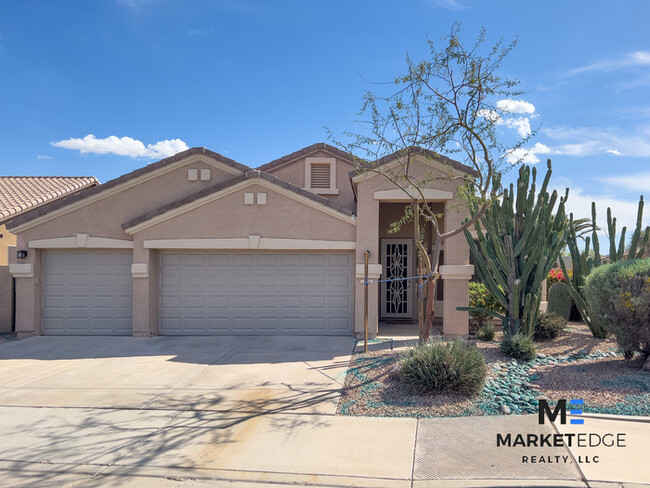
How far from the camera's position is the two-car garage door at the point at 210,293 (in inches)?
471

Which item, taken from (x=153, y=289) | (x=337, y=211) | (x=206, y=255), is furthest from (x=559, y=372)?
(x=153, y=289)

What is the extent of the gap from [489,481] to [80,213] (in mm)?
11561

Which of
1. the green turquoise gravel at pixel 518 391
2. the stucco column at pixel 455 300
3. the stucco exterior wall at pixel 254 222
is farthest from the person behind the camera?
the stucco exterior wall at pixel 254 222

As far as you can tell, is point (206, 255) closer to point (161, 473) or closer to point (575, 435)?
point (161, 473)

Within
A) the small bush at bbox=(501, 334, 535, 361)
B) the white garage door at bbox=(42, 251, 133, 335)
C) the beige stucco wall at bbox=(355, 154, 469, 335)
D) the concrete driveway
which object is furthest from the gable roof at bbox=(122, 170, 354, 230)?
the small bush at bbox=(501, 334, 535, 361)

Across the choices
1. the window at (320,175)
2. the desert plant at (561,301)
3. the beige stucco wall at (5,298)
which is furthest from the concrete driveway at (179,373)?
the desert plant at (561,301)

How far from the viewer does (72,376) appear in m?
8.23

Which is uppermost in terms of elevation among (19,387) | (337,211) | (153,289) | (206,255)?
(337,211)

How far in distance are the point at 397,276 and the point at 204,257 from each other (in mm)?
6011

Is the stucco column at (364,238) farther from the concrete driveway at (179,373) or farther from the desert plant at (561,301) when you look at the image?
the desert plant at (561,301)

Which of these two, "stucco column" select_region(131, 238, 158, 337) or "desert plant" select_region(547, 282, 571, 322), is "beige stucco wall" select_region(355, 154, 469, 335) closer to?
"desert plant" select_region(547, 282, 571, 322)

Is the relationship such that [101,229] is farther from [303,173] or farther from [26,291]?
[303,173]

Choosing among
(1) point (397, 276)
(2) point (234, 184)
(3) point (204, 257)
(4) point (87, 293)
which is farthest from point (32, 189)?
(1) point (397, 276)

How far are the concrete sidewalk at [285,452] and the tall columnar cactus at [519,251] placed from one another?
14.1 ft
